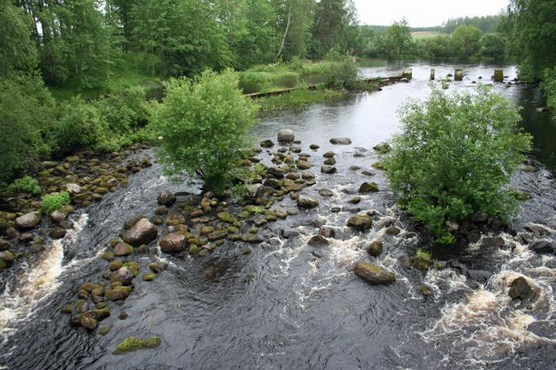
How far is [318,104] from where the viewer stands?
48.1 metres

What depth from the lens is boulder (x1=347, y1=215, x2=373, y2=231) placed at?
1789cm

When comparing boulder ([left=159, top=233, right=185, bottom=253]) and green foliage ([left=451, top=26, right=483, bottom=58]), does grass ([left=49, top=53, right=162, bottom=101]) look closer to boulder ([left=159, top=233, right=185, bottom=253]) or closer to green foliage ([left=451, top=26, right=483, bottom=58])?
boulder ([left=159, top=233, right=185, bottom=253])

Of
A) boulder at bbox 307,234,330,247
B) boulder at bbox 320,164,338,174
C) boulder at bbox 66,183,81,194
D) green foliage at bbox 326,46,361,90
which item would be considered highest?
green foliage at bbox 326,46,361,90

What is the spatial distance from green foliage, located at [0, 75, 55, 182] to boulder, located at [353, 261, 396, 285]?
20.1 m

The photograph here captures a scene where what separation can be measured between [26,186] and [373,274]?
19852 millimetres

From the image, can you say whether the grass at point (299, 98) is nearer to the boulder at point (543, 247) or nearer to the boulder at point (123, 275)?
the boulder at point (123, 275)

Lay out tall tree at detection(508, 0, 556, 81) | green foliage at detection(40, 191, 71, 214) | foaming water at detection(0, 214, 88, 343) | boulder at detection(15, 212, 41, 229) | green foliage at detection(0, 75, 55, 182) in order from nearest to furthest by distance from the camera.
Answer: foaming water at detection(0, 214, 88, 343), boulder at detection(15, 212, 41, 229), green foliage at detection(40, 191, 71, 214), green foliage at detection(0, 75, 55, 182), tall tree at detection(508, 0, 556, 81)

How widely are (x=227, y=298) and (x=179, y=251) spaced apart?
3768mm

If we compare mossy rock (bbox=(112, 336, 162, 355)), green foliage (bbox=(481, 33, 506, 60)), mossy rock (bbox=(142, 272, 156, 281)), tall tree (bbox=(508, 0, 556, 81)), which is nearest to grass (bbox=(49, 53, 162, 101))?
mossy rock (bbox=(142, 272, 156, 281))

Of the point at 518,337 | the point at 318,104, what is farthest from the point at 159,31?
the point at 518,337

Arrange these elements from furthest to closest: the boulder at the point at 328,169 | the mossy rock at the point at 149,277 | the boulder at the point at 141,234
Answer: the boulder at the point at 328,169 < the boulder at the point at 141,234 < the mossy rock at the point at 149,277

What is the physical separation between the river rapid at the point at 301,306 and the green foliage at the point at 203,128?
3.63 m

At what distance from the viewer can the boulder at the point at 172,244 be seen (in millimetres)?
16500

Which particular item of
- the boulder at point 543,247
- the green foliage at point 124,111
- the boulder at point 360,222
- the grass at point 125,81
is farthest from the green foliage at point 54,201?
the grass at point 125,81
